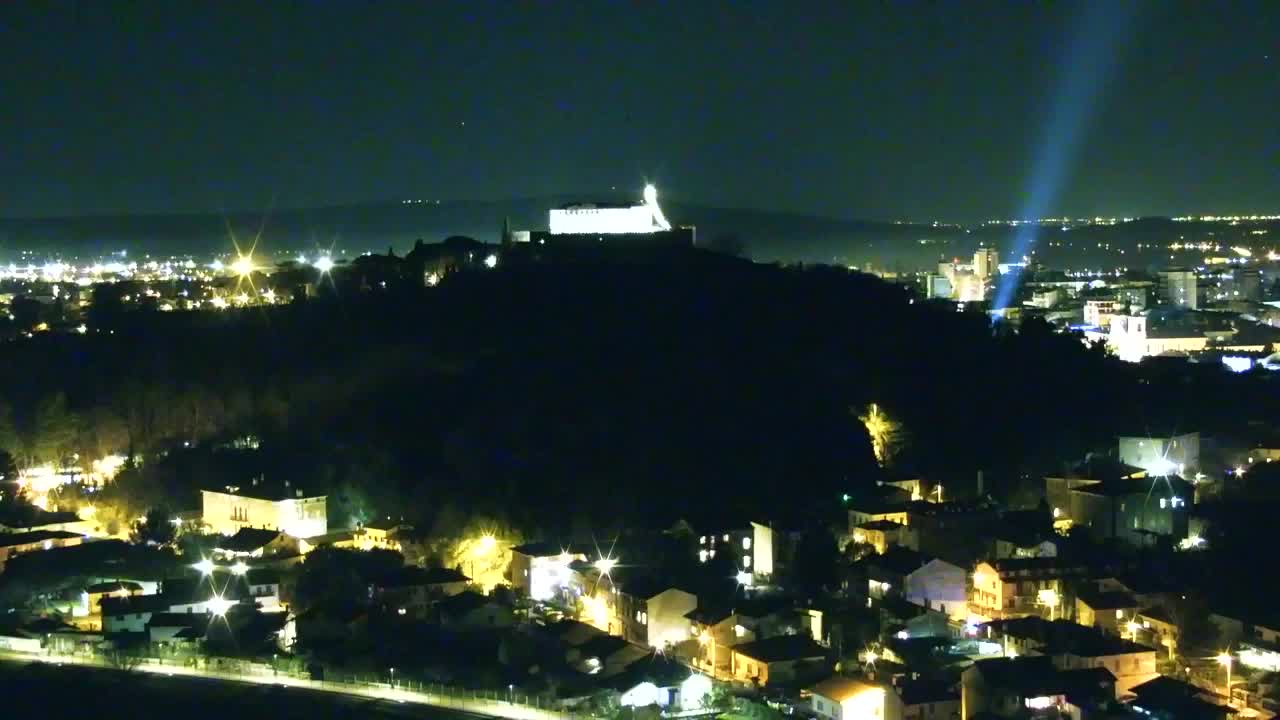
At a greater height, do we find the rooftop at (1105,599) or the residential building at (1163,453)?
the residential building at (1163,453)

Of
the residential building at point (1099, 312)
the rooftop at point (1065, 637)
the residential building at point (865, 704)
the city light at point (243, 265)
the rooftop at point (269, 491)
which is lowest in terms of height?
the residential building at point (865, 704)

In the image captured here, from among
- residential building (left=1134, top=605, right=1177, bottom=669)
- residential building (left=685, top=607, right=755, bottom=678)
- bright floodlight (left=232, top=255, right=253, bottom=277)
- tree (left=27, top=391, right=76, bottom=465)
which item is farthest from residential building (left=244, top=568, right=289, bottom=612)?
bright floodlight (left=232, top=255, right=253, bottom=277)

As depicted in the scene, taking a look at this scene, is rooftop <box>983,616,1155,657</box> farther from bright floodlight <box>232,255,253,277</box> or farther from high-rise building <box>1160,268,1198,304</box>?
A: high-rise building <box>1160,268,1198,304</box>

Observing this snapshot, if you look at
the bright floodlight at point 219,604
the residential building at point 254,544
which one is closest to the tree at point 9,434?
the residential building at point 254,544

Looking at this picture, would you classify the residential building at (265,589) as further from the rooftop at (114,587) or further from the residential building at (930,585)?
the residential building at (930,585)

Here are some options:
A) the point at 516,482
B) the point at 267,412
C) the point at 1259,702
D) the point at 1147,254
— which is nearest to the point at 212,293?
the point at 267,412

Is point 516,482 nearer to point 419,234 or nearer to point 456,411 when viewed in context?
point 456,411

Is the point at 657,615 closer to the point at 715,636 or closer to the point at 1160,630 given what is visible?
the point at 715,636
